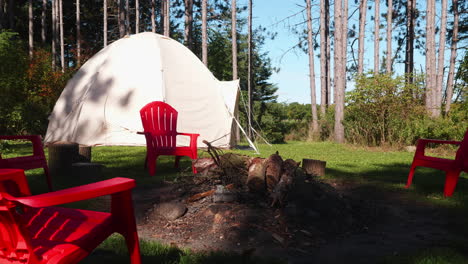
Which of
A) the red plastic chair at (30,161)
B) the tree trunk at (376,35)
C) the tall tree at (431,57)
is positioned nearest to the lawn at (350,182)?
the red plastic chair at (30,161)

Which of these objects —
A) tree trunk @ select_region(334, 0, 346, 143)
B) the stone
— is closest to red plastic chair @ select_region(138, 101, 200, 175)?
the stone

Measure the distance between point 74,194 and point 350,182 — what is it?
4240mm

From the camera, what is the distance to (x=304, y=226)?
303 centimetres

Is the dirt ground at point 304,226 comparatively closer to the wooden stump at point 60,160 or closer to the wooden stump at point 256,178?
the wooden stump at point 256,178

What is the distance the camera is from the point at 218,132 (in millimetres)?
9406

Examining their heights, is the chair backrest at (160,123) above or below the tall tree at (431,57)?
below

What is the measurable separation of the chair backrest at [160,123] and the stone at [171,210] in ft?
8.46

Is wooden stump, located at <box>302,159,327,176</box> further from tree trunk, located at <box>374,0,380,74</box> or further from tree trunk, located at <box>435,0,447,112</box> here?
tree trunk, located at <box>374,0,380,74</box>

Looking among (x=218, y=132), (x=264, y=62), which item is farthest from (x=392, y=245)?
(x=264, y=62)

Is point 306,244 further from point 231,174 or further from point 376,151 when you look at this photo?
point 376,151

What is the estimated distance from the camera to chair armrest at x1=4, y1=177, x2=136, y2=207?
1.31 metres

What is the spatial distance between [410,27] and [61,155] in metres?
21.0

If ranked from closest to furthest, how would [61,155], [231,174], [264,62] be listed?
[231,174], [61,155], [264,62]

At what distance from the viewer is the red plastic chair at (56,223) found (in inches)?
54.7
